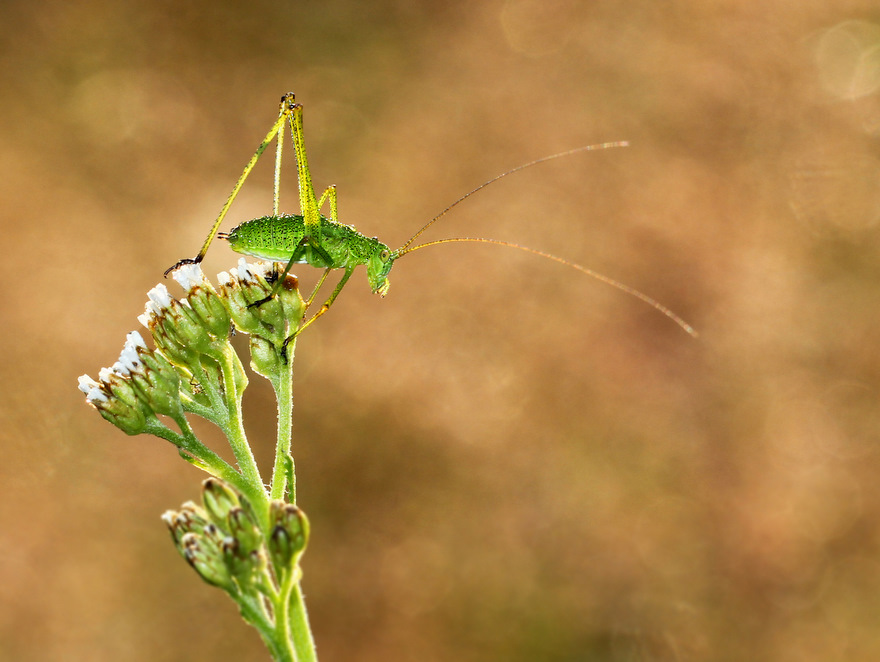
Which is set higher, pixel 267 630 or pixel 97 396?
pixel 97 396

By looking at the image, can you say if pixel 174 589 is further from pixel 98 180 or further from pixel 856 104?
→ pixel 856 104

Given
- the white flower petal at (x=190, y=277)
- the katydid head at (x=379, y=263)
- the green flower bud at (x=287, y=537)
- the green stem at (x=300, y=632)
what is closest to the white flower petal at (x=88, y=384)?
the white flower petal at (x=190, y=277)

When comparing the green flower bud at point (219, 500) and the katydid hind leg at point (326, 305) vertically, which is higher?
the katydid hind leg at point (326, 305)

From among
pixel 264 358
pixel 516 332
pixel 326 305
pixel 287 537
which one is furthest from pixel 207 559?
pixel 516 332

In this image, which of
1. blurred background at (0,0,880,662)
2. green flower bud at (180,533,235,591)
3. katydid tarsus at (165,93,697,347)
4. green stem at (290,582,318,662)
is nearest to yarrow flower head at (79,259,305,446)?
katydid tarsus at (165,93,697,347)

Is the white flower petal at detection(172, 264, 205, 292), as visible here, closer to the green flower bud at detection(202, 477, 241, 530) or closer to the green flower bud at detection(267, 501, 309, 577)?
the green flower bud at detection(202, 477, 241, 530)

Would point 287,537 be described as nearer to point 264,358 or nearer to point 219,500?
point 219,500

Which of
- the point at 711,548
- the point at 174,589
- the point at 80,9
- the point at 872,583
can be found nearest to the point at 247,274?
the point at 174,589

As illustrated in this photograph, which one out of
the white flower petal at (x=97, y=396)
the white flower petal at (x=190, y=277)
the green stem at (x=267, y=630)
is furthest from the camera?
the white flower petal at (x=190, y=277)

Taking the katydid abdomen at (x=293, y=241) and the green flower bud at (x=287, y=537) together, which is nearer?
the green flower bud at (x=287, y=537)

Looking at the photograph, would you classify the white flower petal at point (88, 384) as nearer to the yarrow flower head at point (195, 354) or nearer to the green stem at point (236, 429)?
the yarrow flower head at point (195, 354)
